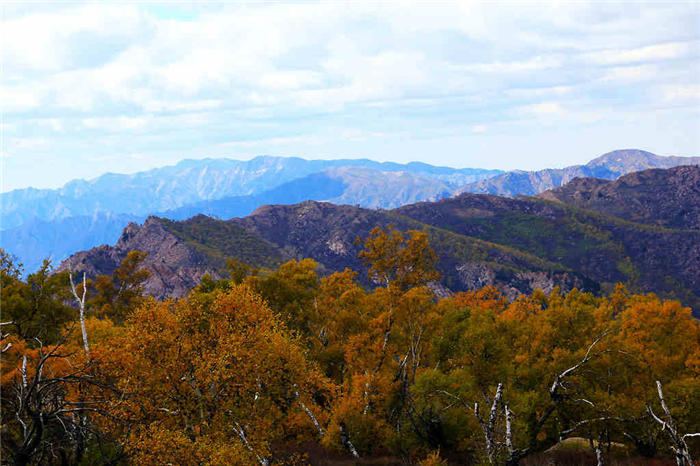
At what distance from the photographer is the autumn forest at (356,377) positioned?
29.0m

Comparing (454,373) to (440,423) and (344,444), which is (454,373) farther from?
(344,444)

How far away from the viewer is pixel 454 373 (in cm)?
4772

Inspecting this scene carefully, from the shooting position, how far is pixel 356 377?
48.8 metres

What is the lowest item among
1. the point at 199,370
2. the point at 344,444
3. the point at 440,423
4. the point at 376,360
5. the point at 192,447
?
the point at 344,444

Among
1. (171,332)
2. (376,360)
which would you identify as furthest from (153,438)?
(376,360)

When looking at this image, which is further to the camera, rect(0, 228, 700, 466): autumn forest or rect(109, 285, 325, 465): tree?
rect(0, 228, 700, 466): autumn forest

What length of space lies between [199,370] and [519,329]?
4168 centimetres

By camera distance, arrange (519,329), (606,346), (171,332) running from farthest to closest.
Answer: (519,329) → (606,346) → (171,332)

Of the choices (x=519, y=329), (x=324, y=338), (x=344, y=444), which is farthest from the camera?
(x=324, y=338)

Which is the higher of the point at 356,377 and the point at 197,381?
the point at 197,381

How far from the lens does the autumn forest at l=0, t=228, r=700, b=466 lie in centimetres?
2903

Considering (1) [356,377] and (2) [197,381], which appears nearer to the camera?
(2) [197,381]

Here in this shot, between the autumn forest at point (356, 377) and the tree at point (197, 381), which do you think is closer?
the tree at point (197, 381)

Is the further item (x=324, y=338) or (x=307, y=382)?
(x=324, y=338)
